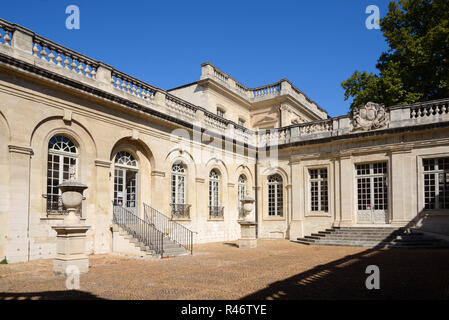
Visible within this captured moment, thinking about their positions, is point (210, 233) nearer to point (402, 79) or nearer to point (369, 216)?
point (369, 216)

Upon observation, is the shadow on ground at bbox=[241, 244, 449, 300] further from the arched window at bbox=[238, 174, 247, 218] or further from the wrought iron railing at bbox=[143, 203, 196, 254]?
the arched window at bbox=[238, 174, 247, 218]

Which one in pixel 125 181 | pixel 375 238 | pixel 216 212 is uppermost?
pixel 125 181

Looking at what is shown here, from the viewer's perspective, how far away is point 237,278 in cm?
766

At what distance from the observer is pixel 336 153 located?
17.4 m

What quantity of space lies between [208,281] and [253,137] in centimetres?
1346

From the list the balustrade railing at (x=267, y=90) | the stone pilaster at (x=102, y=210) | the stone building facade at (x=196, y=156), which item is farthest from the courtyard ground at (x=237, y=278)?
the balustrade railing at (x=267, y=90)

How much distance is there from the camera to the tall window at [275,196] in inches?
763

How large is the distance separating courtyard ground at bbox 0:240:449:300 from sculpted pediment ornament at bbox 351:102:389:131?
6.76 meters

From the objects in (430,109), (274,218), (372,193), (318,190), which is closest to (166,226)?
(274,218)

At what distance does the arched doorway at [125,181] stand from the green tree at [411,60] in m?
12.7

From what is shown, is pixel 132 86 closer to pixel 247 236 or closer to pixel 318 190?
pixel 247 236

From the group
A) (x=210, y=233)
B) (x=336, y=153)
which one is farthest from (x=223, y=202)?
(x=336, y=153)

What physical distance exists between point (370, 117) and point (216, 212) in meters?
7.97

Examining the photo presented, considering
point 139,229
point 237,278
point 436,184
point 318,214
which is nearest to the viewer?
point 237,278
